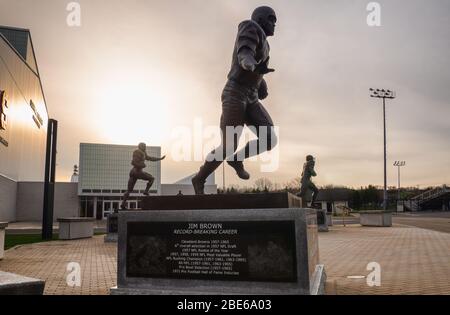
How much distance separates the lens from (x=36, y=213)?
39.7 meters

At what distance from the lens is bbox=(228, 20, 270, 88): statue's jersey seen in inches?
214

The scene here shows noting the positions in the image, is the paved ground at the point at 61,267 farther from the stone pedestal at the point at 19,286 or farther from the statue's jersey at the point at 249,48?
the statue's jersey at the point at 249,48

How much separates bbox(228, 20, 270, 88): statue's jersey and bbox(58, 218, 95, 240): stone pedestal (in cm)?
1455

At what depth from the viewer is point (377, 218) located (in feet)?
86.5

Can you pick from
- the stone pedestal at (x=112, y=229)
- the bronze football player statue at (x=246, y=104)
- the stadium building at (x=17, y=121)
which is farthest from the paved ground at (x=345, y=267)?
the stadium building at (x=17, y=121)

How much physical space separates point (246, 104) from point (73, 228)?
14677 mm

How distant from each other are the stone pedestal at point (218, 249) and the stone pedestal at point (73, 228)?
13986mm

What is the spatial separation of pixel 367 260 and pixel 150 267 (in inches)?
255

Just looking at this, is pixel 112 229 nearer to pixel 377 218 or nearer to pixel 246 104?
pixel 246 104

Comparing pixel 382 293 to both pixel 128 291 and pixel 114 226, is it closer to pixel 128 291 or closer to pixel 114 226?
pixel 128 291

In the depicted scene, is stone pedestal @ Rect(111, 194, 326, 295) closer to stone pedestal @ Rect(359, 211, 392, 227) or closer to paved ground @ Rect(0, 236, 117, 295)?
paved ground @ Rect(0, 236, 117, 295)

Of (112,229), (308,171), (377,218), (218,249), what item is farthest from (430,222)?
(218,249)

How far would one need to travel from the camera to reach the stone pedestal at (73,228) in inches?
711
